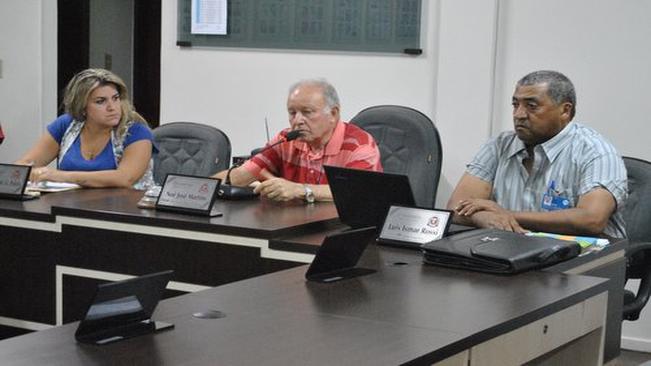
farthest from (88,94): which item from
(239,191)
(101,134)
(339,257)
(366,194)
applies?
(339,257)

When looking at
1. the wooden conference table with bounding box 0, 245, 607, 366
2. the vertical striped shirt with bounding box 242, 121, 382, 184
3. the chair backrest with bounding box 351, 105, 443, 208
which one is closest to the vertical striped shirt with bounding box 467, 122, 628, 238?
the vertical striped shirt with bounding box 242, 121, 382, 184

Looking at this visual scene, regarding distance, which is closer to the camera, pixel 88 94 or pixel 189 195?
pixel 189 195

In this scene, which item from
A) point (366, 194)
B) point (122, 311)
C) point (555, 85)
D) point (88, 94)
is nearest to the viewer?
point (122, 311)

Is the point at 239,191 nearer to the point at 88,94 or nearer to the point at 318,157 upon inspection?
the point at 318,157

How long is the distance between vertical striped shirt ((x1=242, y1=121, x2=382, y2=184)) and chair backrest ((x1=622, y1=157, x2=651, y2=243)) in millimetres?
888

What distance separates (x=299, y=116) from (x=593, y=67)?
1.33m

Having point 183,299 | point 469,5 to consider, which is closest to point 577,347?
point 183,299

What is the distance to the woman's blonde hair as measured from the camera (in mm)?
4164

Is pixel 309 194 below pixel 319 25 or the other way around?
below

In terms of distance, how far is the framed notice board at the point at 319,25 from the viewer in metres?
4.66

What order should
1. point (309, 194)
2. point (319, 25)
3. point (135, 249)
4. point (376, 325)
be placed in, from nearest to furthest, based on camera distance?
1. point (376, 325)
2. point (135, 249)
3. point (309, 194)
4. point (319, 25)

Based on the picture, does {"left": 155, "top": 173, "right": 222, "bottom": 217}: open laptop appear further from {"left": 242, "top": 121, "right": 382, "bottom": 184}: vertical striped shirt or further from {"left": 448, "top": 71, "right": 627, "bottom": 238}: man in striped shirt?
{"left": 448, "top": 71, "right": 627, "bottom": 238}: man in striped shirt

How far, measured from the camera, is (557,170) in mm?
3377

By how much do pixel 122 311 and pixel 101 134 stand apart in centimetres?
253
